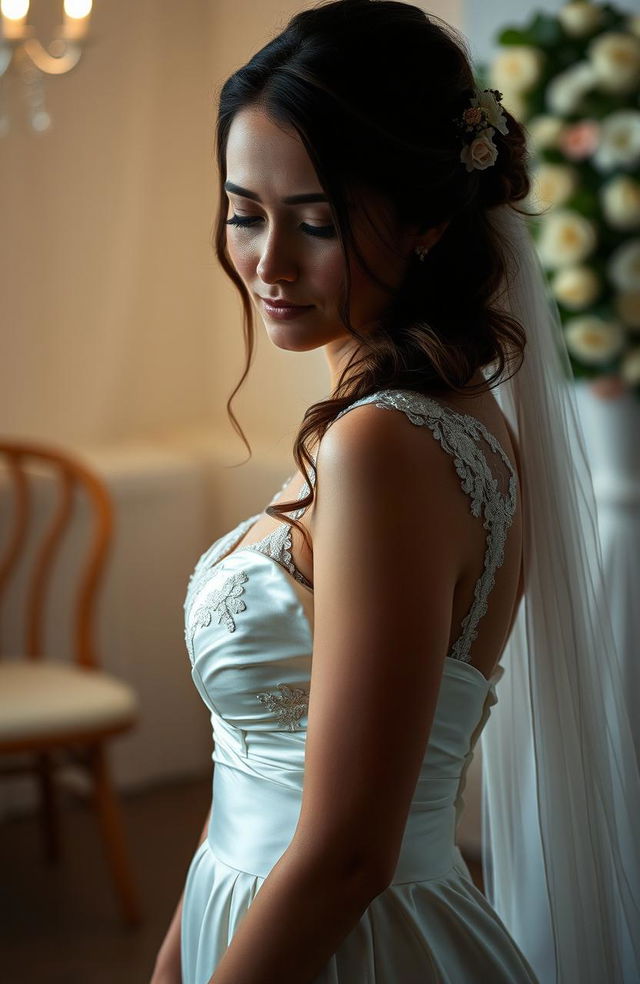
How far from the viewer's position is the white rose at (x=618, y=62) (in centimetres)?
254

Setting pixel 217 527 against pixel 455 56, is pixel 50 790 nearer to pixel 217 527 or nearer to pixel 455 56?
pixel 217 527

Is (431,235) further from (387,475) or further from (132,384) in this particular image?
(132,384)

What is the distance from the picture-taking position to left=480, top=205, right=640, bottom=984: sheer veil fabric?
4.42 ft

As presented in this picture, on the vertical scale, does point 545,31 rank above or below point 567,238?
above

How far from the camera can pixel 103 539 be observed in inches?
130

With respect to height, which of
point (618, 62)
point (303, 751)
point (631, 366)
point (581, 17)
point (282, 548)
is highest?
point (581, 17)

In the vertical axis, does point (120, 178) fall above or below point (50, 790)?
above

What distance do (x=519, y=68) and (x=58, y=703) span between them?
188cm

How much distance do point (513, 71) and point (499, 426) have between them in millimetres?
1746

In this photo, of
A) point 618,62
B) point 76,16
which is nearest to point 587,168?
point 618,62

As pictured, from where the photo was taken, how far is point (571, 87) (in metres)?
2.62

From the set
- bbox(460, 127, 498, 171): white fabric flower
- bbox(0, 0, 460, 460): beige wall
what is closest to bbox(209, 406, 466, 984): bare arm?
bbox(460, 127, 498, 171): white fabric flower

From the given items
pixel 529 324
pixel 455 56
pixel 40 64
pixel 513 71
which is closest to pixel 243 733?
pixel 529 324

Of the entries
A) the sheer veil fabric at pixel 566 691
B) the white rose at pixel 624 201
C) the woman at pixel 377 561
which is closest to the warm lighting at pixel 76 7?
the white rose at pixel 624 201
